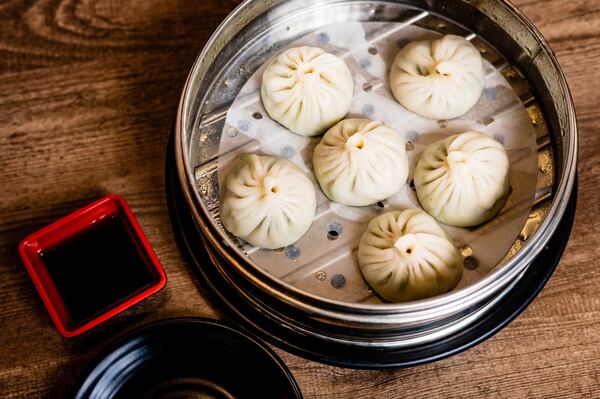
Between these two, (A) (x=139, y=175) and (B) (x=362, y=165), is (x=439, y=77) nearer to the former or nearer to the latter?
(B) (x=362, y=165)

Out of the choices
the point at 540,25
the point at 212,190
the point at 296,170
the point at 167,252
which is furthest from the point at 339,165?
the point at 540,25

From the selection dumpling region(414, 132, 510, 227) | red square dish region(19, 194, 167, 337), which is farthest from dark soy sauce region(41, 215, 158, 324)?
dumpling region(414, 132, 510, 227)

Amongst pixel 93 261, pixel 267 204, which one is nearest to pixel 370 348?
pixel 267 204

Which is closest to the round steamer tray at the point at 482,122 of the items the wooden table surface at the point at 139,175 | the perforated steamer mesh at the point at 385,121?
the perforated steamer mesh at the point at 385,121

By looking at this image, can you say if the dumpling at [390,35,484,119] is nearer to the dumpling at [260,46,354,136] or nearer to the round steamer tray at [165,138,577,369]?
the dumpling at [260,46,354,136]

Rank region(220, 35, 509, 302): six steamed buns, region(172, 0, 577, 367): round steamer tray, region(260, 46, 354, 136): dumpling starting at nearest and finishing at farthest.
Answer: region(172, 0, 577, 367): round steamer tray
region(220, 35, 509, 302): six steamed buns
region(260, 46, 354, 136): dumpling

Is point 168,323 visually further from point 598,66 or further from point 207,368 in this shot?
point 598,66

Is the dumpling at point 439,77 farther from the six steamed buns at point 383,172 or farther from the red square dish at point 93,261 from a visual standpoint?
the red square dish at point 93,261
